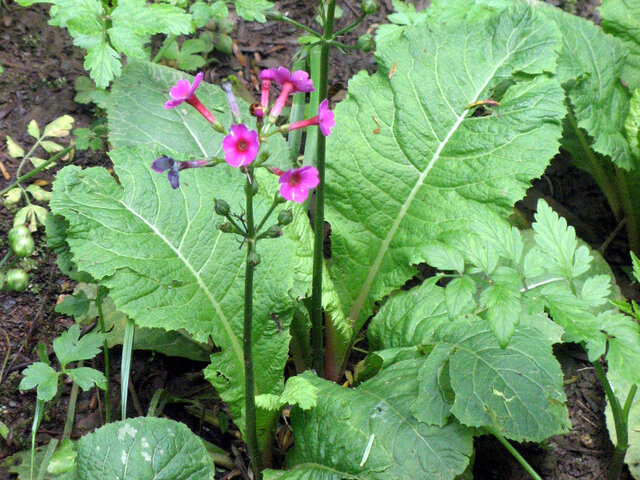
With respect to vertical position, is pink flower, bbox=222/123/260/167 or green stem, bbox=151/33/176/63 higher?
green stem, bbox=151/33/176/63

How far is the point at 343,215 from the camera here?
3.10 metres

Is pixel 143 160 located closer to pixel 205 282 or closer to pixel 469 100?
pixel 205 282

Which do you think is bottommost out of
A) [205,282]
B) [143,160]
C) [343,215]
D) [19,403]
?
[19,403]

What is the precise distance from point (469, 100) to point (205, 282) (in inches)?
58.8

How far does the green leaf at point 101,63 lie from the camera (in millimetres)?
2727

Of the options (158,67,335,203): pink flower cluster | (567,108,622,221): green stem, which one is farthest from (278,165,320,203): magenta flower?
(567,108,622,221): green stem

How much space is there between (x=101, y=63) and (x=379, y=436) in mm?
1894

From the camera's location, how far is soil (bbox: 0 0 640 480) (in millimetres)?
2857

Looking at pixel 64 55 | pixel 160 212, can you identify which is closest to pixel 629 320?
pixel 160 212

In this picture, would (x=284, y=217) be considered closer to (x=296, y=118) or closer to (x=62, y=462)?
(x=62, y=462)

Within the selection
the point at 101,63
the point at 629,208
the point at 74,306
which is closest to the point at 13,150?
the point at 101,63

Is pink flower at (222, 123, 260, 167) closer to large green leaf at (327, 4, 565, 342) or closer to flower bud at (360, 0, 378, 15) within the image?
flower bud at (360, 0, 378, 15)

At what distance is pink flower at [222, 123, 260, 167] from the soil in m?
1.61

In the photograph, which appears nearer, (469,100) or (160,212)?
(160,212)
